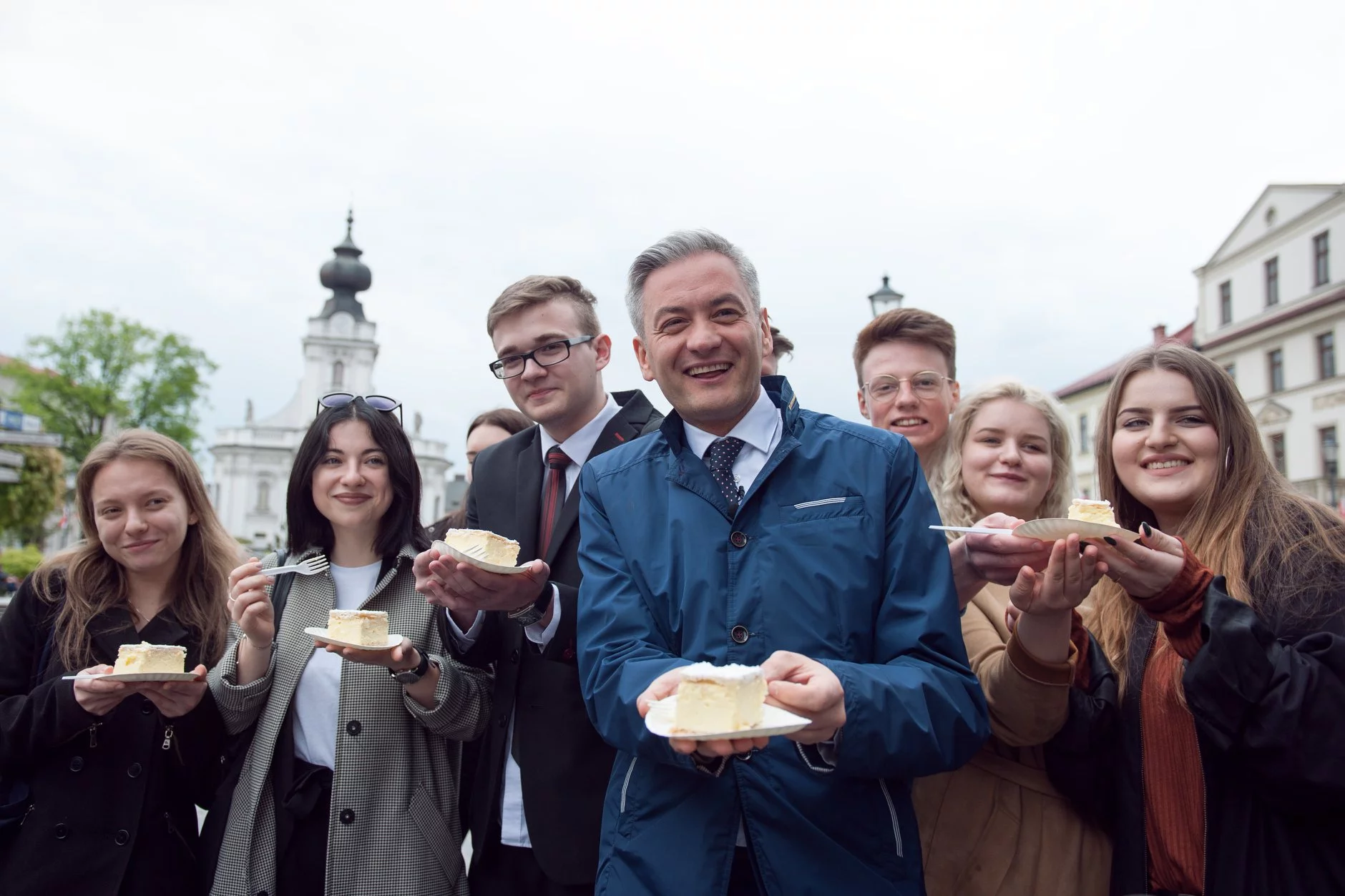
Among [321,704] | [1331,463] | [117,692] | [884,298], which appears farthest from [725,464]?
[1331,463]

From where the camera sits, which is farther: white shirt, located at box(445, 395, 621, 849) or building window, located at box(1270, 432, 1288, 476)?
building window, located at box(1270, 432, 1288, 476)

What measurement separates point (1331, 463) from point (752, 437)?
37.2 m

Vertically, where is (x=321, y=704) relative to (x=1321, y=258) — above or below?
below

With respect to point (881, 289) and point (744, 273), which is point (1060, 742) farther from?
point (881, 289)

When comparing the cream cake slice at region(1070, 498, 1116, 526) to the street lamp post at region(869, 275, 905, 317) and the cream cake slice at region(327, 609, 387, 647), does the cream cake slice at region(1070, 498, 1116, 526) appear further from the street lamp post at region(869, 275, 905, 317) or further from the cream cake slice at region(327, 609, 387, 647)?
the street lamp post at region(869, 275, 905, 317)

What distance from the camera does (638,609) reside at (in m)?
→ 2.31

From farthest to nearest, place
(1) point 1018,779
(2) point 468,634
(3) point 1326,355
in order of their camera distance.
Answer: (3) point 1326,355
(2) point 468,634
(1) point 1018,779

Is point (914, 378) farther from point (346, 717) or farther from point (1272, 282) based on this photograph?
point (1272, 282)

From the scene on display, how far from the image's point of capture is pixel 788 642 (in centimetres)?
215

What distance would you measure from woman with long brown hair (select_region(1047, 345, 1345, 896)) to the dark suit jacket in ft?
5.07

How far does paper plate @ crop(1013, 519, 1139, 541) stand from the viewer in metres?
2.25

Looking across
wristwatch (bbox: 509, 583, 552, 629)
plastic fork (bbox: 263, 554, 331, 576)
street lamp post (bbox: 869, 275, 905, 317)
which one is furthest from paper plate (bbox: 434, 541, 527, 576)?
street lamp post (bbox: 869, 275, 905, 317)

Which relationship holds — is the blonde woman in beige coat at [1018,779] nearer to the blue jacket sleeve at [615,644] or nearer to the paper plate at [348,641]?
the blue jacket sleeve at [615,644]

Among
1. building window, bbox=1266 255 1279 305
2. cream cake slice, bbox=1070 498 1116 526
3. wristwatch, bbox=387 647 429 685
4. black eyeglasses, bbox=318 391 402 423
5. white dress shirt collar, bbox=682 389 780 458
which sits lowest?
A: wristwatch, bbox=387 647 429 685
